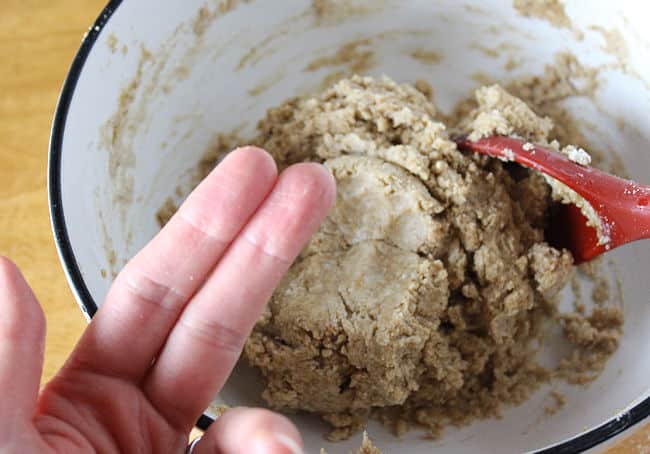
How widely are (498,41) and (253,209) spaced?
2.32 ft

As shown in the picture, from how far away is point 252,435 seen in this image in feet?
2.25

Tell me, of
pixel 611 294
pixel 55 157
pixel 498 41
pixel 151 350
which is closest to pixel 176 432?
pixel 151 350

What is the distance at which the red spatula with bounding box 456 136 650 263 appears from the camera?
1.04 meters

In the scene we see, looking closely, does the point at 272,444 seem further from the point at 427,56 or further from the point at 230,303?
the point at 427,56

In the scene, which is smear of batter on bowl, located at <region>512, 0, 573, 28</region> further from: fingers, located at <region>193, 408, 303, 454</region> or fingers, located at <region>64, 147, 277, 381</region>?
fingers, located at <region>193, 408, 303, 454</region>

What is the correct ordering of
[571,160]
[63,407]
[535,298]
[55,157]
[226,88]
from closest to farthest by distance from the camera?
[63,407] < [55,157] < [571,160] < [535,298] < [226,88]

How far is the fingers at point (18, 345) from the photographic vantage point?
0.66 m

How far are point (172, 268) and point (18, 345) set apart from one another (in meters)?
0.20

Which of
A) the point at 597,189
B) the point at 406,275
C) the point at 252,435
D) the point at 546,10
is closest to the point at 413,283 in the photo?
the point at 406,275

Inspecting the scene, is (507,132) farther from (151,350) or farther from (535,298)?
(151,350)

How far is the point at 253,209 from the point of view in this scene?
2.77 feet

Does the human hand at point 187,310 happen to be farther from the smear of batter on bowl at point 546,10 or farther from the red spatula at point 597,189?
the smear of batter on bowl at point 546,10

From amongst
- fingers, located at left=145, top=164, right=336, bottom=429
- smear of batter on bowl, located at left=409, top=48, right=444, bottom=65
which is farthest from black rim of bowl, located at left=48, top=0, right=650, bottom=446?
smear of batter on bowl, located at left=409, top=48, right=444, bottom=65

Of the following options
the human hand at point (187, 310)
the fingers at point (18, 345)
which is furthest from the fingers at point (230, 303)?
the fingers at point (18, 345)
